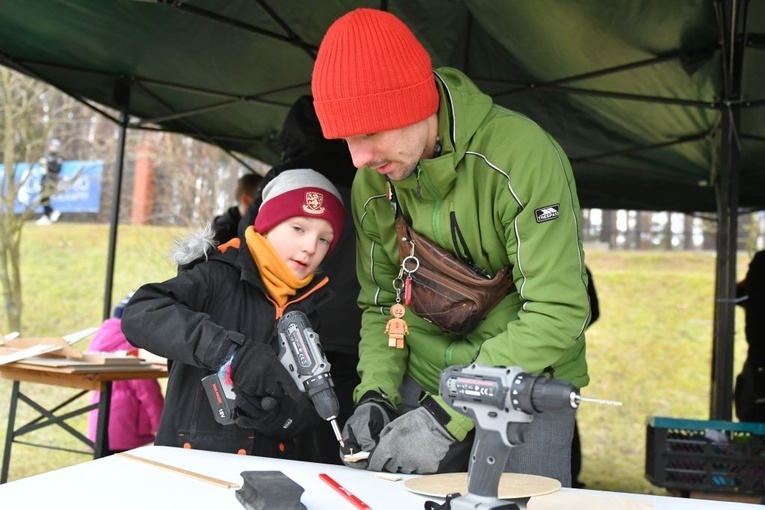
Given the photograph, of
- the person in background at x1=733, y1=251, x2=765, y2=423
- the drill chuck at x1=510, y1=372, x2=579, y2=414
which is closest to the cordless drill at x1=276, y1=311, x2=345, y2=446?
the drill chuck at x1=510, y1=372, x2=579, y2=414

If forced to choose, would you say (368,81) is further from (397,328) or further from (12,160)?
(12,160)

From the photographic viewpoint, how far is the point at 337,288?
3.01 m

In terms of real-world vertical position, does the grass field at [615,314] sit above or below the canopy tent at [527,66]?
below

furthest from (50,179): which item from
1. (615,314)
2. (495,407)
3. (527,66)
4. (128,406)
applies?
(495,407)

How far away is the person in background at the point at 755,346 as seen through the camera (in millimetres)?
5039

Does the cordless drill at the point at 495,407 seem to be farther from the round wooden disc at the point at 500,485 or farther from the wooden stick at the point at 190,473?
the wooden stick at the point at 190,473

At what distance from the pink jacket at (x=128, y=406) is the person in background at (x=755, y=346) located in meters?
3.62

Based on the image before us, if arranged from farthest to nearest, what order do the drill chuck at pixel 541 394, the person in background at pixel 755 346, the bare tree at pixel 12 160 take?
the bare tree at pixel 12 160, the person in background at pixel 755 346, the drill chuck at pixel 541 394

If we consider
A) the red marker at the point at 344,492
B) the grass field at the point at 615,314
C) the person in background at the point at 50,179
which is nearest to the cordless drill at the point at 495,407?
the red marker at the point at 344,492

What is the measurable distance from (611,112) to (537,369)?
3.60 metres

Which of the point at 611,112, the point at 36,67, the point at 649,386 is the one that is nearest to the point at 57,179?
the point at 36,67

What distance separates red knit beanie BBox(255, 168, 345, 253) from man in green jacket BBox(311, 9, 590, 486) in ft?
1.22

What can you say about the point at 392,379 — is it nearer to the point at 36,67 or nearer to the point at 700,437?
the point at 700,437

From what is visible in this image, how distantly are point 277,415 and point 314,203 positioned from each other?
0.62 m
